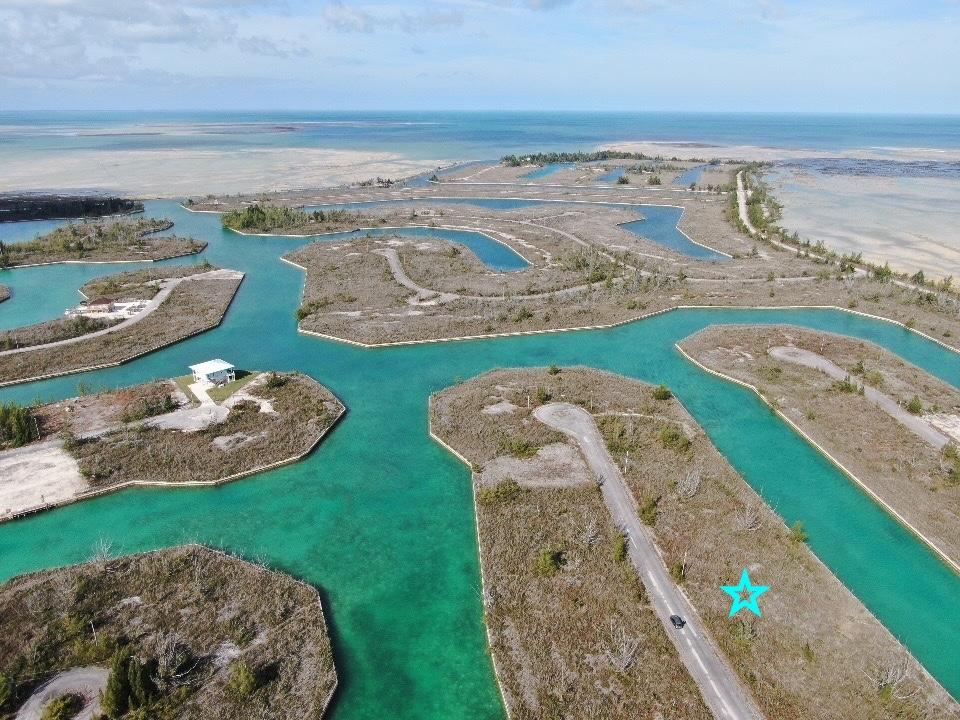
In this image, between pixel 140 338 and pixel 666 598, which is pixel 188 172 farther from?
pixel 666 598

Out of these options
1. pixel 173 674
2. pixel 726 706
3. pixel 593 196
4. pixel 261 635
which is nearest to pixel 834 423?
pixel 726 706

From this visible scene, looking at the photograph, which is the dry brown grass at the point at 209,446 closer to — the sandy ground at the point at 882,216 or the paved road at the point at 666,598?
the paved road at the point at 666,598

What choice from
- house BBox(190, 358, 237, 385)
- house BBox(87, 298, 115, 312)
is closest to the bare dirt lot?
house BBox(190, 358, 237, 385)

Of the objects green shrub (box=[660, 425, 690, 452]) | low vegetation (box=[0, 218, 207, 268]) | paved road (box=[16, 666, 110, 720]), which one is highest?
green shrub (box=[660, 425, 690, 452])

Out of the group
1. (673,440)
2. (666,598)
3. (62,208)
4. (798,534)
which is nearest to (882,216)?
(673,440)

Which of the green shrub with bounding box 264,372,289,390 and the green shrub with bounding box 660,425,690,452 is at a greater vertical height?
the green shrub with bounding box 660,425,690,452

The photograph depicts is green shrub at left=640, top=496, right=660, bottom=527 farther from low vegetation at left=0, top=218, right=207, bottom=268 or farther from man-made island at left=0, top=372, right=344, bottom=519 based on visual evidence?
low vegetation at left=0, top=218, right=207, bottom=268

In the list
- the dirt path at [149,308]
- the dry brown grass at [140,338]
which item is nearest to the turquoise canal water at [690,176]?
the dirt path at [149,308]
